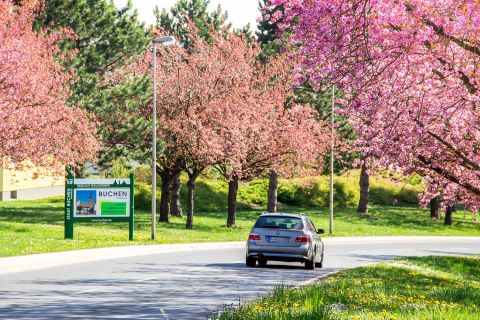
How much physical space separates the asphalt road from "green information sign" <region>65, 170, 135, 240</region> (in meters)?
3.78

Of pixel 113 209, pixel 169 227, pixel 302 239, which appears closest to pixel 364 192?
pixel 169 227

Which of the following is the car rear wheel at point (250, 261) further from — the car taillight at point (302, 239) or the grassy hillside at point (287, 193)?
the grassy hillside at point (287, 193)

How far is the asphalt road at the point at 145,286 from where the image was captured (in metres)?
10.4

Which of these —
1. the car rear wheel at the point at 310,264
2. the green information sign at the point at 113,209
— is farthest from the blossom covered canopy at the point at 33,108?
the car rear wheel at the point at 310,264

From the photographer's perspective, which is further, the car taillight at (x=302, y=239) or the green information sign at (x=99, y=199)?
the green information sign at (x=99, y=199)

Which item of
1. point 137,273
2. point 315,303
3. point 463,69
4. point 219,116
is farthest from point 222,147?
point 315,303

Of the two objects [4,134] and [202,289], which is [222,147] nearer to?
[4,134]

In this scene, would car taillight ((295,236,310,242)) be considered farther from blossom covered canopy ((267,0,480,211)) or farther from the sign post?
the sign post

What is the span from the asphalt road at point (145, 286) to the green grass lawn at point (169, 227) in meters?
3.76

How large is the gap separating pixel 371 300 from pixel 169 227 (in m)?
25.2

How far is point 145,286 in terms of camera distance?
1363cm

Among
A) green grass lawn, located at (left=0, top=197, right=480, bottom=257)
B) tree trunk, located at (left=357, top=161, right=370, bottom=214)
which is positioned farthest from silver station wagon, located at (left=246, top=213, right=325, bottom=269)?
tree trunk, located at (left=357, top=161, right=370, bottom=214)

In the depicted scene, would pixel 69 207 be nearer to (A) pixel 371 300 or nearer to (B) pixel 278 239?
(B) pixel 278 239

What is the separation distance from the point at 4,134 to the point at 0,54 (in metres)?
3.27
